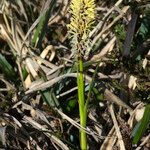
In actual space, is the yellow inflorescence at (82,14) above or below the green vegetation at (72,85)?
above

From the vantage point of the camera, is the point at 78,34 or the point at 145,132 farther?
the point at 145,132

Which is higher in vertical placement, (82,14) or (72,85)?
(82,14)

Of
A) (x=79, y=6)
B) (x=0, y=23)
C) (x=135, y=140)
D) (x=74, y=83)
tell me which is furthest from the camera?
(x=0, y=23)

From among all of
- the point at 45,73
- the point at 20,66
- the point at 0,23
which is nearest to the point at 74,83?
the point at 45,73

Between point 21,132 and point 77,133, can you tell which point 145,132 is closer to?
point 77,133

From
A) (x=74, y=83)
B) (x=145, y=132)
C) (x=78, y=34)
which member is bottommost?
(x=145, y=132)

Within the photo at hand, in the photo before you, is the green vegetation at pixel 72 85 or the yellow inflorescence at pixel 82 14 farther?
the green vegetation at pixel 72 85

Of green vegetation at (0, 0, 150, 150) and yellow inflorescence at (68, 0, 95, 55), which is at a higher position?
yellow inflorescence at (68, 0, 95, 55)

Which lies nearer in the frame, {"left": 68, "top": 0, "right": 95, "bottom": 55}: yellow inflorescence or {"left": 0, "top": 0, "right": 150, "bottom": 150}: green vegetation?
{"left": 68, "top": 0, "right": 95, "bottom": 55}: yellow inflorescence

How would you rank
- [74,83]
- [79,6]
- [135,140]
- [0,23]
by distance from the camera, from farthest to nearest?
[0,23] → [74,83] → [135,140] → [79,6]

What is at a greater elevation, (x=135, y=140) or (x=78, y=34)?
(x=78, y=34)

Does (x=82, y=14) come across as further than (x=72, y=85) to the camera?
No
